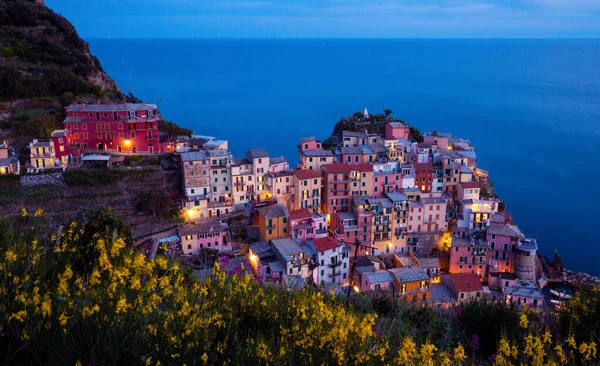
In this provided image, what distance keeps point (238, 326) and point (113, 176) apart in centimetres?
2012

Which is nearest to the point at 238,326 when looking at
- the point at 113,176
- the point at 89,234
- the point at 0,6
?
the point at 89,234

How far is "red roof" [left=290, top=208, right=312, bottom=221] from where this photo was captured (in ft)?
75.0

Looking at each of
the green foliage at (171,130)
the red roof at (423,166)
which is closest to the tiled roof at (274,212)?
the red roof at (423,166)

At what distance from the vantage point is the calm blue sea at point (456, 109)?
41344mm

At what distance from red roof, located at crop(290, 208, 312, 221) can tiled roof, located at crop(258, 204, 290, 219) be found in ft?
1.02

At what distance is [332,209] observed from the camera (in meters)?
25.6

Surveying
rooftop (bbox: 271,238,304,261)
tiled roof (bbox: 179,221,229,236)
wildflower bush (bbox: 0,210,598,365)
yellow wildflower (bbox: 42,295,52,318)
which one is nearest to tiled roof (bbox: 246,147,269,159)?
tiled roof (bbox: 179,221,229,236)

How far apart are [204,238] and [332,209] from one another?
718 cm

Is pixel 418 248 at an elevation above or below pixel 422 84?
below

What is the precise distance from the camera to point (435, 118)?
64438mm

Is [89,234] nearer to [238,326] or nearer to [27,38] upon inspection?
[238,326]

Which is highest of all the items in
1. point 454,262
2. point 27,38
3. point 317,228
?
point 27,38

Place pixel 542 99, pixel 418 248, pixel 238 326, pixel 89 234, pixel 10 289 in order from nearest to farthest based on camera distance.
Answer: pixel 10 289, pixel 238 326, pixel 89 234, pixel 418 248, pixel 542 99

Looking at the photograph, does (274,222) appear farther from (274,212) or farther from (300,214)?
(300,214)
